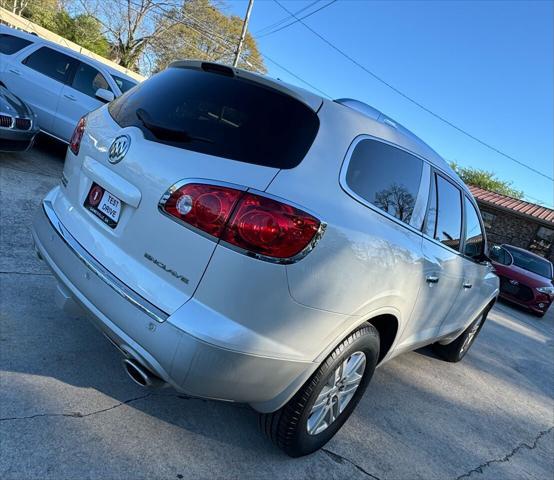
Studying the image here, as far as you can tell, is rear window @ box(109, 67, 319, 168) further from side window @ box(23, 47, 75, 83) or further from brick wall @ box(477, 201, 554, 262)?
brick wall @ box(477, 201, 554, 262)

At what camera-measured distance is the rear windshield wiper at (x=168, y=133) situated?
218 centimetres

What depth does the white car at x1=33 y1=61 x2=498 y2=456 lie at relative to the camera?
6.47 feet

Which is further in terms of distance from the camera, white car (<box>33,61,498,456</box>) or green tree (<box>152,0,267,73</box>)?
green tree (<box>152,0,267,73</box>)

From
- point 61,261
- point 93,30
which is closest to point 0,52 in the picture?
point 61,261

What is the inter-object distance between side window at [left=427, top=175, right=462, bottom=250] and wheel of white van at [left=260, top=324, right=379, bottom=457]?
98 cm

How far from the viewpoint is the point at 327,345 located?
7.52 feet

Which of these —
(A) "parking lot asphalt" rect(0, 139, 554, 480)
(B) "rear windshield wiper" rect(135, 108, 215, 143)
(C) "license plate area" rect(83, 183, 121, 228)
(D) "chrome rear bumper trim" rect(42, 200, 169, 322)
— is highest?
→ (B) "rear windshield wiper" rect(135, 108, 215, 143)

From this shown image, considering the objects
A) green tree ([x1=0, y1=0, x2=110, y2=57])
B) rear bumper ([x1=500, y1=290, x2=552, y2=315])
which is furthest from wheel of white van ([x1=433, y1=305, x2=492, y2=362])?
green tree ([x1=0, y1=0, x2=110, y2=57])

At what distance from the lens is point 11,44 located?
7.79 m

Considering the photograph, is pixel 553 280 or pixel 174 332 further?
pixel 553 280

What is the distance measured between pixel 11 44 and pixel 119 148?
7048mm

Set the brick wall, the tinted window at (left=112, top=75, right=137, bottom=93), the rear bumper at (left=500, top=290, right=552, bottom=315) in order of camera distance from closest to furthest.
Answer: the tinted window at (left=112, top=75, right=137, bottom=93) → the rear bumper at (left=500, top=290, right=552, bottom=315) → the brick wall

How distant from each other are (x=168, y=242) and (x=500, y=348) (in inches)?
236

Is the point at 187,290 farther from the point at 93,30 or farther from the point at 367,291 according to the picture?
the point at 93,30
